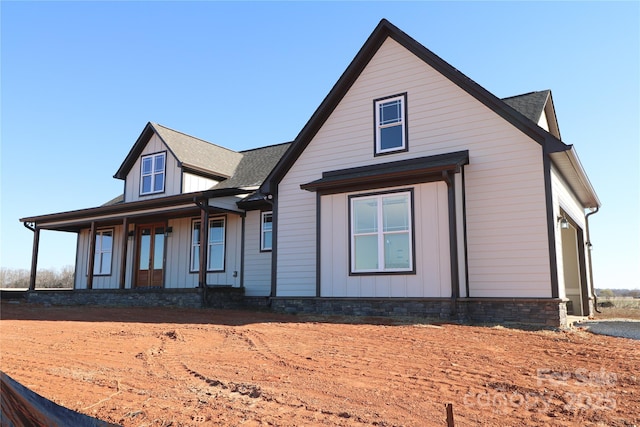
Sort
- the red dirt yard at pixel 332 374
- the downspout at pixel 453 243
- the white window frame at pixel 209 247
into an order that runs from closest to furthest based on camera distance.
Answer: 1. the red dirt yard at pixel 332 374
2. the downspout at pixel 453 243
3. the white window frame at pixel 209 247

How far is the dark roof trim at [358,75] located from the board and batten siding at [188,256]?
137 inches

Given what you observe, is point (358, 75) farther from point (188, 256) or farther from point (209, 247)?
point (188, 256)

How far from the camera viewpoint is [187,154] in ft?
60.8

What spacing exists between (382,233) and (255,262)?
5826 millimetres

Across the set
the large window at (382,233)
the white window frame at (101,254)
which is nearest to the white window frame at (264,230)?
the large window at (382,233)

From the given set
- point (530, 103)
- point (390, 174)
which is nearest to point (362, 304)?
point (390, 174)

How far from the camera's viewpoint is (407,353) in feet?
21.5

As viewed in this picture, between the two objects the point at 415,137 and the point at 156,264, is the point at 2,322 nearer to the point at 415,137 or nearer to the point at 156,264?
the point at 156,264

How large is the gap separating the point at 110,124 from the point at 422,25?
12.2 meters

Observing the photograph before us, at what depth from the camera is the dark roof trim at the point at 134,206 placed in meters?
15.5

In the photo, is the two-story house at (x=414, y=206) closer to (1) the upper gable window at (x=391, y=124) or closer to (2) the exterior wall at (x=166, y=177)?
(1) the upper gable window at (x=391, y=124)

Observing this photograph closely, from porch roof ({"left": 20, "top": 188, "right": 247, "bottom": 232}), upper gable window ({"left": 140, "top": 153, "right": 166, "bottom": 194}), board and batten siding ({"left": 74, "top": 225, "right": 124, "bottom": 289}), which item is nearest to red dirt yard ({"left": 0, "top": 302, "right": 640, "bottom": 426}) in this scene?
porch roof ({"left": 20, "top": 188, "right": 247, "bottom": 232})

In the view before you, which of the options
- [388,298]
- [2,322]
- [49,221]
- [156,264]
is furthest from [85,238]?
[388,298]

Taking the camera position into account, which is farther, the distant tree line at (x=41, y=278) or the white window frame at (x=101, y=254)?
the distant tree line at (x=41, y=278)
